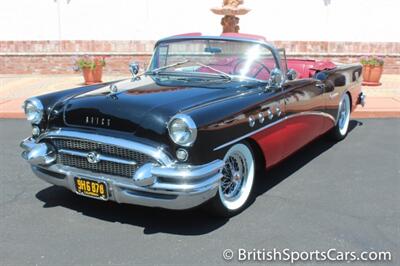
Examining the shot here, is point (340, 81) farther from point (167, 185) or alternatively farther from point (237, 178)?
point (167, 185)

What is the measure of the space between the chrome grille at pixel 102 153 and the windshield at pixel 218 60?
134 centimetres

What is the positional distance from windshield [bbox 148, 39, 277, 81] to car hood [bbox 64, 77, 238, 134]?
0.40 meters

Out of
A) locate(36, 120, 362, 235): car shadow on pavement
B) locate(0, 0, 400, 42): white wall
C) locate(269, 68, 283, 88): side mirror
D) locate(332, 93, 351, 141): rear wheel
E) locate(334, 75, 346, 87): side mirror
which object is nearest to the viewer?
locate(36, 120, 362, 235): car shadow on pavement

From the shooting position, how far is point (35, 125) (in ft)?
13.3

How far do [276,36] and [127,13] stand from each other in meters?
5.67

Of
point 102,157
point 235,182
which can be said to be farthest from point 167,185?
point 235,182

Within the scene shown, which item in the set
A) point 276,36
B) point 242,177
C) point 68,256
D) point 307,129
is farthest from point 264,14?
point 68,256

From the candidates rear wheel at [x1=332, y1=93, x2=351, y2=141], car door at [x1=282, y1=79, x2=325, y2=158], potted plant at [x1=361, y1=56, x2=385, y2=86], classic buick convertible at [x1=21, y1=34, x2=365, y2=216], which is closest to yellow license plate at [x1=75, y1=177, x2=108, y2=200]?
classic buick convertible at [x1=21, y1=34, x2=365, y2=216]

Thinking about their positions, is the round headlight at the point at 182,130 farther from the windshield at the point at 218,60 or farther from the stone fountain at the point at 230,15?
the stone fountain at the point at 230,15

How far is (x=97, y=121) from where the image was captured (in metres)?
3.60

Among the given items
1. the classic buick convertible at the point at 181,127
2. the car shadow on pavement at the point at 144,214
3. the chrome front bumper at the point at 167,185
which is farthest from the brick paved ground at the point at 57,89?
the chrome front bumper at the point at 167,185

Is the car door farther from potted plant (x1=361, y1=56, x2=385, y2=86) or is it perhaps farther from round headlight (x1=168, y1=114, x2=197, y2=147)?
potted plant (x1=361, y1=56, x2=385, y2=86)

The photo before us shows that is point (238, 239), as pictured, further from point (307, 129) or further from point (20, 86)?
point (20, 86)

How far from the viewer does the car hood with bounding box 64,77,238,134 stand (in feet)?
11.3
